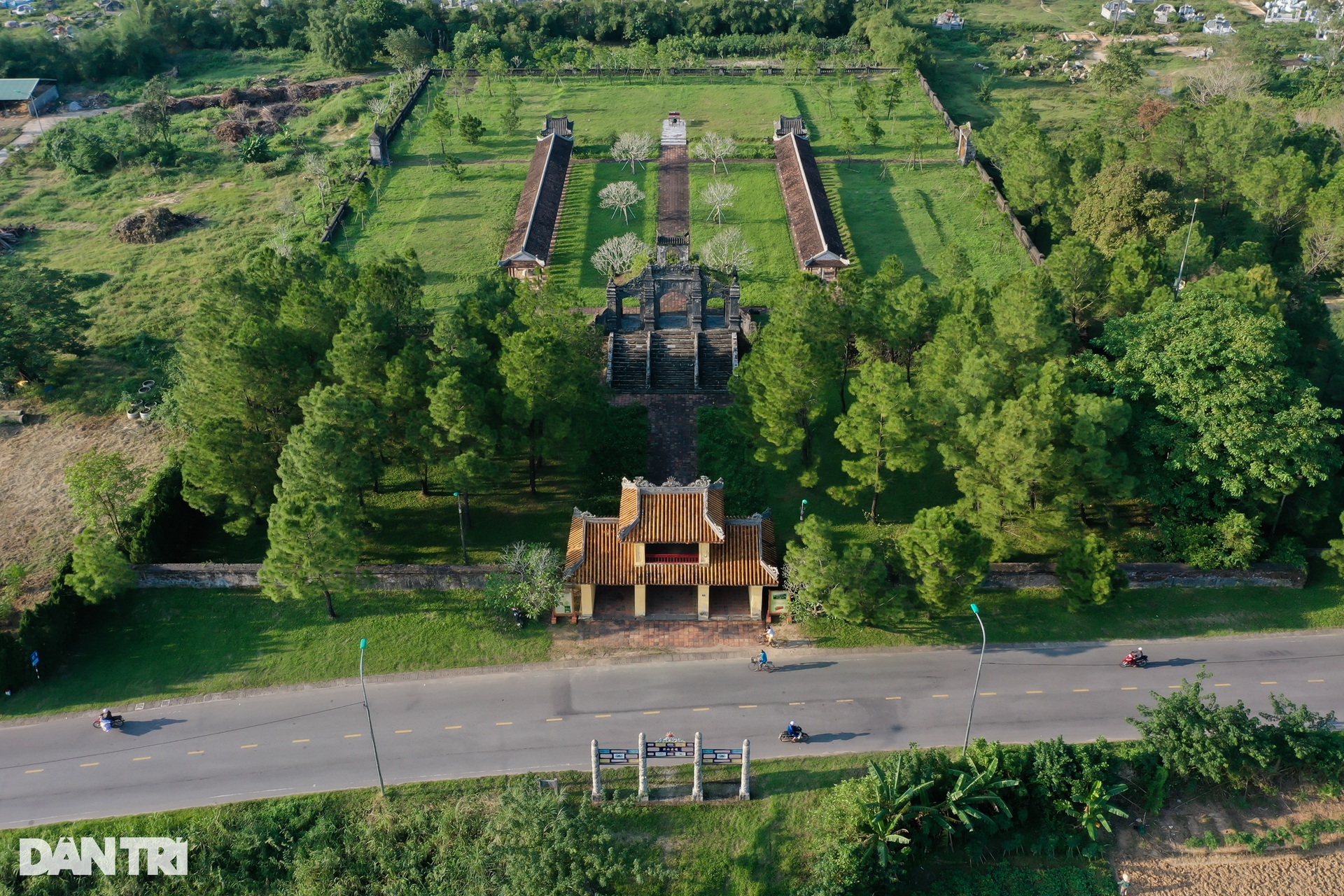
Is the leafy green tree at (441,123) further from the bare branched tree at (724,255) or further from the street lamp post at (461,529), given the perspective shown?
the street lamp post at (461,529)

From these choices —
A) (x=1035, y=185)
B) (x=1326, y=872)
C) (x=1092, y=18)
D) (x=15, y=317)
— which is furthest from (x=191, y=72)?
(x=1326, y=872)

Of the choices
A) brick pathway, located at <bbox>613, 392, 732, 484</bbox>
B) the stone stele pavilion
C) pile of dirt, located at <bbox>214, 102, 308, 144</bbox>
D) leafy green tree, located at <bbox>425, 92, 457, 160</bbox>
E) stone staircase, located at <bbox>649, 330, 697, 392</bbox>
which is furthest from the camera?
pile of dirt, located at <bbox>214, 102, 308, 144</bbox>

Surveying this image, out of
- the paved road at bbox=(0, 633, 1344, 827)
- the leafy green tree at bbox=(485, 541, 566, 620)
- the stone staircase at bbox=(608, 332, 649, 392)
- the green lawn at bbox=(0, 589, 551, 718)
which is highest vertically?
the stone staircase at bbox=(608, 332, 649, 392)

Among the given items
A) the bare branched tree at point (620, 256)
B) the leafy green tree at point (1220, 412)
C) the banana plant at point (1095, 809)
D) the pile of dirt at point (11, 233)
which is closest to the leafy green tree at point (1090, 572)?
the leafy green tree at point (1220, 412)

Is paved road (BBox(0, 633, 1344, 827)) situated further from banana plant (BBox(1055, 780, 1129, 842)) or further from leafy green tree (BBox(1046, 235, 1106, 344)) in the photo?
leafy green tree (BBox(1046, 235, 1106, 344))

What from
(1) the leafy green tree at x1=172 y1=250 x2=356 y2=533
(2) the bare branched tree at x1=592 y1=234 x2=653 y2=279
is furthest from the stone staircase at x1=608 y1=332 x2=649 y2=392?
(1) the leafy green tree at x1=172 y1=250 x2=356 y2=533

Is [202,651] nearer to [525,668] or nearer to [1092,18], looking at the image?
[525,668]
